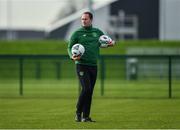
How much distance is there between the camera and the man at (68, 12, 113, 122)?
17359 mm

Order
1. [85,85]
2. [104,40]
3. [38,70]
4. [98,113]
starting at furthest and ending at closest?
1. [38,70]
2. [98,113]
3. [104,40]
4. [85,85]

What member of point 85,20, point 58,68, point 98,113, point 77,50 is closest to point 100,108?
point 98,113

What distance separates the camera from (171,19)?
57.3 metres

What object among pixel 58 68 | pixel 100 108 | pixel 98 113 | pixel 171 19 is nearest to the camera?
pixel 98 113

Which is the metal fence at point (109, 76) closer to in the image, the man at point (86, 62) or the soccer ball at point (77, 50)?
the man at point (86, 62)

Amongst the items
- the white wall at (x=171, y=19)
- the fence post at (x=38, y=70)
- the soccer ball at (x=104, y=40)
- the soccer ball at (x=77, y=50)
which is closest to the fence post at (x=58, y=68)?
the fence post at (x=38, y=70)

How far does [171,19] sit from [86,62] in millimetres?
40397

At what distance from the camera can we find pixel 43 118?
18.3 metres

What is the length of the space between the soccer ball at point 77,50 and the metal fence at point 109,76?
10980 millimetres

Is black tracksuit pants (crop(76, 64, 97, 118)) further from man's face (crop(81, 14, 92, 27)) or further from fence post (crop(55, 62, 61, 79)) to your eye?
fence post (crop(55, 62, 61, 79))

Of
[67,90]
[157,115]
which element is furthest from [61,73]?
[157,115]

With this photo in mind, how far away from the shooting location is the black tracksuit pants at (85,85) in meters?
17.3

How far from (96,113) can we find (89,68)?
2748 millimetres

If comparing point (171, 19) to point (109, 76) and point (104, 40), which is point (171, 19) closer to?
point (109, 76)
